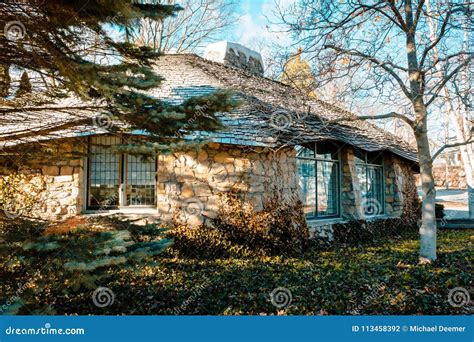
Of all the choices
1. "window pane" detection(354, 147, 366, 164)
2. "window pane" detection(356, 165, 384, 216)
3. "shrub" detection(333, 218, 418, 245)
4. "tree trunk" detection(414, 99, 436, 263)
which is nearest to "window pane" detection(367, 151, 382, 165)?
"window pane" detection(356, 165, 384, 216)

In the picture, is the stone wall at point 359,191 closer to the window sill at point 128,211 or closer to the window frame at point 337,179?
the window frame at point 337,179

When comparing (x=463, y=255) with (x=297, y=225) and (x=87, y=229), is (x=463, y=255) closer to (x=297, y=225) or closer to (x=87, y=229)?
(x=297, y=225)

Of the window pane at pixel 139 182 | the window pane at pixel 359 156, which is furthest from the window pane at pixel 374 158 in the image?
the window pane at pixel 139 182

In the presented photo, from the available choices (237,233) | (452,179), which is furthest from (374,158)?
(452,179)

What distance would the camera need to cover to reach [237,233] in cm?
721

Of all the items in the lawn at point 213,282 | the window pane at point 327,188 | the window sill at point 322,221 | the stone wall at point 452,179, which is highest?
the stone wall at point 452,179

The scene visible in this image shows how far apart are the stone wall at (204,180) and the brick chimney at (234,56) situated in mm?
6375

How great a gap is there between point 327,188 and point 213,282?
5.80 m

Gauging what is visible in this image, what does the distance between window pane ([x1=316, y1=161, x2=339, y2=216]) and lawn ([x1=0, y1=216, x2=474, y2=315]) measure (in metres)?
3.01

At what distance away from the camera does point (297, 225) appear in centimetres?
805

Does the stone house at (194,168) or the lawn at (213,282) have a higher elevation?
the stone house at (194,168)

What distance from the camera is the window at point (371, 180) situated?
1138 centimetres

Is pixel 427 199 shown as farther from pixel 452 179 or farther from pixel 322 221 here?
pixel 452 179

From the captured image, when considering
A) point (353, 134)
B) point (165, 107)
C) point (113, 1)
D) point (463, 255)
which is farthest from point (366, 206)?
point (113, 1)
